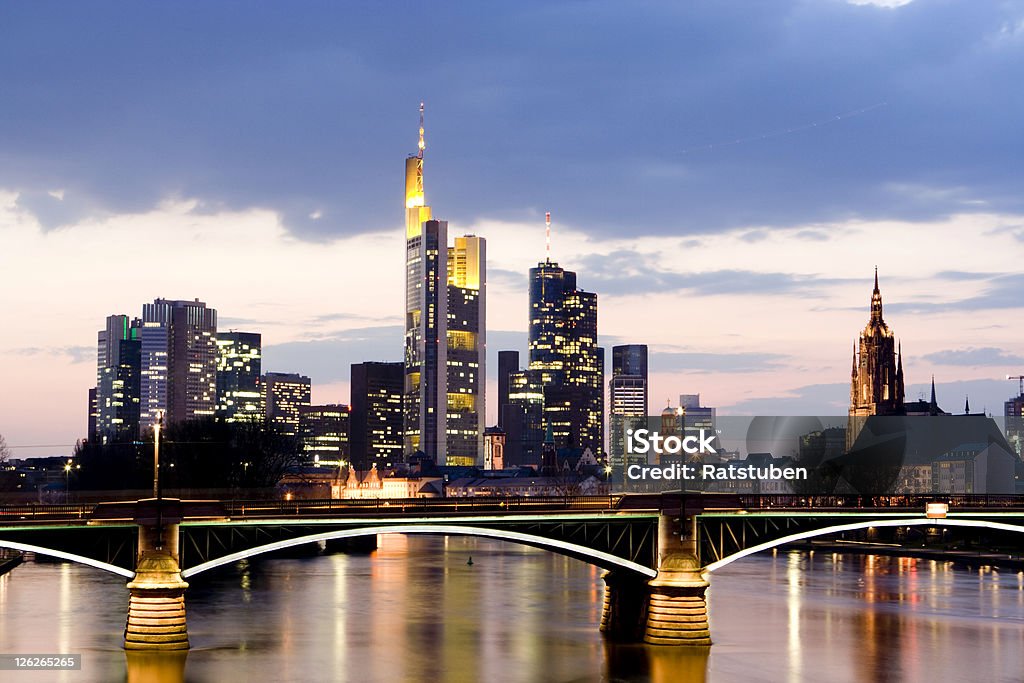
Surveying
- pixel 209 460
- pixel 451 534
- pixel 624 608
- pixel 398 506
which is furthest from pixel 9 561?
pixel 624 608

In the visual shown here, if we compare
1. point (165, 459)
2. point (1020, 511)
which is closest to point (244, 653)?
point (1020, 511)

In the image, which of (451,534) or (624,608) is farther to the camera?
(624,608)

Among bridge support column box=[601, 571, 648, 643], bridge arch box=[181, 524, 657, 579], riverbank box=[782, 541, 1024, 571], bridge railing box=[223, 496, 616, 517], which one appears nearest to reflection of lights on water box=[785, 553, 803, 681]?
bridge support column box=[601, 571, 648, 643]

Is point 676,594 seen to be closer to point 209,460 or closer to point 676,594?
point 676,594

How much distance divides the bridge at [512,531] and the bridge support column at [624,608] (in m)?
0.08

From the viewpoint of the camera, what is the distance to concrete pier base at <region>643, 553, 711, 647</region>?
276 feet

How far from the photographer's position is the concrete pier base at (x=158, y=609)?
254 feet

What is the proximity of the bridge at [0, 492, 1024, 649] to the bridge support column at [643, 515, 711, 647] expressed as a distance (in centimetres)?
6

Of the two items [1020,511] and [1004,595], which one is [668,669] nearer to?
[1020,511]

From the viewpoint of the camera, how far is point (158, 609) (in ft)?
260

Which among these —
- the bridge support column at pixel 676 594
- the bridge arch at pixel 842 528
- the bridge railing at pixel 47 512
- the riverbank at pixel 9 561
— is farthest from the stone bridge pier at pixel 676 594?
the riverbank at pixel 9 561

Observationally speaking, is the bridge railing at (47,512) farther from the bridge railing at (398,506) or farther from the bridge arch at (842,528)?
the bridge arch at (842,528)

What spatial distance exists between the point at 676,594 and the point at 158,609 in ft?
93.3

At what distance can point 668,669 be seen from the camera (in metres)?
77.9
